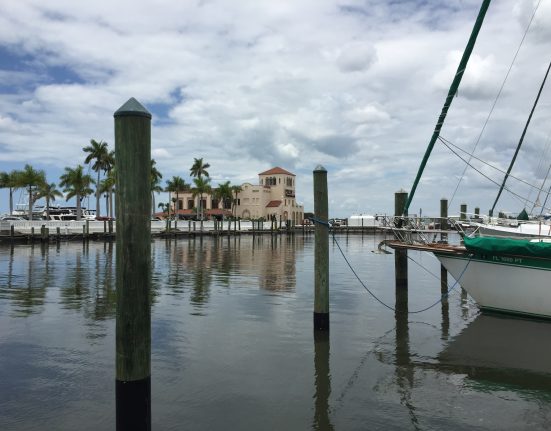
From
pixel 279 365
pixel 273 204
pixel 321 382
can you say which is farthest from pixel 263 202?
pixel 321 382

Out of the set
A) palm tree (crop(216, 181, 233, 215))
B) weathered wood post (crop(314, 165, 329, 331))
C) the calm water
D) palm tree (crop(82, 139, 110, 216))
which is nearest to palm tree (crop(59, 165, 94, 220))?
palm tree (crop(82, 139, 110, 216))

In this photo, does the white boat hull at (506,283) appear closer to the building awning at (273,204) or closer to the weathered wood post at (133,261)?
the weathered wood post at (133,261)

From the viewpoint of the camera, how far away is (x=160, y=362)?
9.59 meters

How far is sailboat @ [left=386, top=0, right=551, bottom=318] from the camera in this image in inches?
501

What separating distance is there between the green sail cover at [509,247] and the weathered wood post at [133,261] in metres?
10.6

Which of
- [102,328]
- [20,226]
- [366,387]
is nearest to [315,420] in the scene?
[366,387]

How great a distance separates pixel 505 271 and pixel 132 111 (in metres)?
11.6

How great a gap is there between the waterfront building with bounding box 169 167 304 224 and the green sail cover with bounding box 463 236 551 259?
9679cm

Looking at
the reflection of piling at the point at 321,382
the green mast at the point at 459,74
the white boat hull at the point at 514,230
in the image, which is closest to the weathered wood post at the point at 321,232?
the reflection of piling at the point at 321,382

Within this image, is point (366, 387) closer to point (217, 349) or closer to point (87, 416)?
point (217, 349)

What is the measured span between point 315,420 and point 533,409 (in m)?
3.46

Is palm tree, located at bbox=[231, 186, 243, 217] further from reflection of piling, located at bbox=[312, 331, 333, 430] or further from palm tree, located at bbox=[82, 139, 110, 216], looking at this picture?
reflection of piling, located at bbox=[312, 331, 333, 430]

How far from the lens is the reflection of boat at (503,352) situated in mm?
8992

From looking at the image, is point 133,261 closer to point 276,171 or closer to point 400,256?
point 400,256
